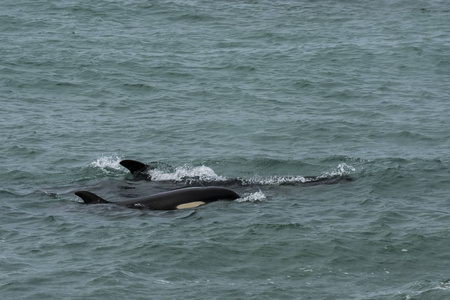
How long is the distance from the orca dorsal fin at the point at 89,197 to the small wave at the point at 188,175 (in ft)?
8.29

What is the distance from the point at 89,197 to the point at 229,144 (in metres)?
6.52

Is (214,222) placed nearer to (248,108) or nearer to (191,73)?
(248,108)

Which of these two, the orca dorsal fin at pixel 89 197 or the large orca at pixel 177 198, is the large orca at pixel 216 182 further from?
the orca dorsal fin at pixel 89 197

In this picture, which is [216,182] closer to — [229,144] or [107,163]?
[107,163]

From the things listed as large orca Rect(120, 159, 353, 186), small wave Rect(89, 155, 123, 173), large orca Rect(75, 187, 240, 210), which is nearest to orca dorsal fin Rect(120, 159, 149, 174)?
large orca Rect(120, 159, 353, 186)

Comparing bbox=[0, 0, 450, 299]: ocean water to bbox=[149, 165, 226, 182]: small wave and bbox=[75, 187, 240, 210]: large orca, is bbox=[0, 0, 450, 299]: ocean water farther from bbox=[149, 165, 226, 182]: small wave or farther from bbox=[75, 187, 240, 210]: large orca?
bbox=[75, 187, 240, 210]: large orca

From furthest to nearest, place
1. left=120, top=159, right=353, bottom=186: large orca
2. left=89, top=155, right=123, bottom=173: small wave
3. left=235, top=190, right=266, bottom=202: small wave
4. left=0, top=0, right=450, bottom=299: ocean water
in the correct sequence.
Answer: left=89, top=155, right=123, bottom=173: small wave
left=120, top=159, right=353, bottom=186: large orca
left=235, top=190, right=266, bottom=202: small wave
left=0, top=0, right=450, bottom=299: ocean water

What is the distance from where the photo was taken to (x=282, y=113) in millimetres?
29688

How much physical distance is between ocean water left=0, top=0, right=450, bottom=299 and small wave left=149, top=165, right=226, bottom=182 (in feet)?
0.22

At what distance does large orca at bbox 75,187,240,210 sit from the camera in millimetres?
20812

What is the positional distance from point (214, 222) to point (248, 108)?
11.0m

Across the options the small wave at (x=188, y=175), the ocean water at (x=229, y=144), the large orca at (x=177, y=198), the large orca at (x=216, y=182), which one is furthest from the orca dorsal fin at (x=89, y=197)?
the small wave at (x=188, y=175)

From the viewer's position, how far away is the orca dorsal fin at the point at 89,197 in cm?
2111

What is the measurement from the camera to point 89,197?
69.4ft
